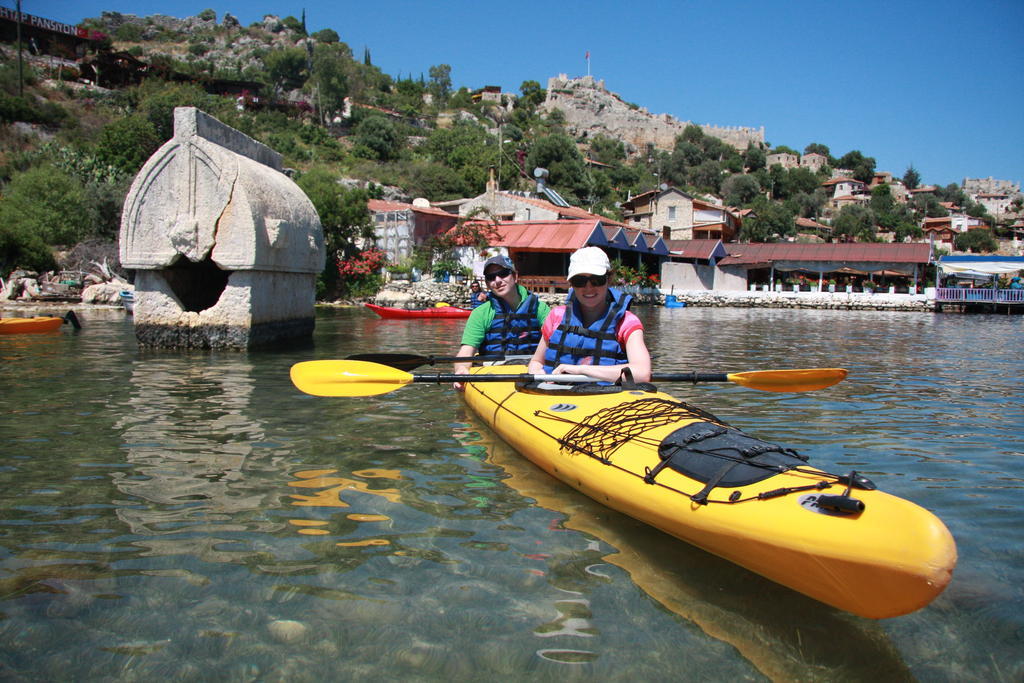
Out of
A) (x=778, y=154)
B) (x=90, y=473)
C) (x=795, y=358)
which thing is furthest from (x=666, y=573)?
(x=778, y=154)

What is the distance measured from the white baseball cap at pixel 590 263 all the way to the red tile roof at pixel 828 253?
38.2 m

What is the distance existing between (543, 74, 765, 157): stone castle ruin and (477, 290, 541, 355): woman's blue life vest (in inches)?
3639

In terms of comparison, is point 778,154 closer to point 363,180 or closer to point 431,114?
point 431,114

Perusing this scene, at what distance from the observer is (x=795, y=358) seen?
39.9 feet

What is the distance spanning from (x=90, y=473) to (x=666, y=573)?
13.2 ft

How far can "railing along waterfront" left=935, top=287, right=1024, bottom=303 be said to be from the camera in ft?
104

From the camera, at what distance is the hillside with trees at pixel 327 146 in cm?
2714

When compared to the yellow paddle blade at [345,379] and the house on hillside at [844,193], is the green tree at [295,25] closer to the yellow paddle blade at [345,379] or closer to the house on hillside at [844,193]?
the house on hillside at [844,193]

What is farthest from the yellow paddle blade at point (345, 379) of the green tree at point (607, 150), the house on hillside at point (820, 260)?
the green tree at point (607, 150)

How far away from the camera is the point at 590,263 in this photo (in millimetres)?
4691

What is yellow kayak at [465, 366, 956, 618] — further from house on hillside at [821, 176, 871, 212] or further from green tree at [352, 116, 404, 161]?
house on hillside at [821, 176, 871, 212]

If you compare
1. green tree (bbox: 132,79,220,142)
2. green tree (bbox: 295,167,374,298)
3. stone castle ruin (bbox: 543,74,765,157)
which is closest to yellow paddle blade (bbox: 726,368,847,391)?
green tree (bbox: 295,167,374,298)

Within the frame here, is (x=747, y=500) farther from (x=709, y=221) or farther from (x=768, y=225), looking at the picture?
(x=768, y=225)

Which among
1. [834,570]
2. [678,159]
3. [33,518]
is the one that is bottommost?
[33,518]
